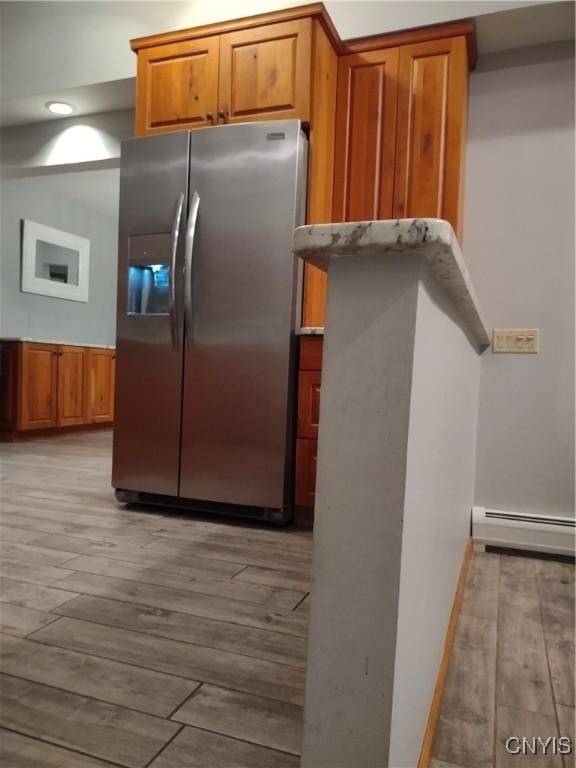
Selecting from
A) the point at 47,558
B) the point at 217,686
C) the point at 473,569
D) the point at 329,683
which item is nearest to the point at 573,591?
the point at 473,569

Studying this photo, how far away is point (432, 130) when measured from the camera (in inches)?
88.8

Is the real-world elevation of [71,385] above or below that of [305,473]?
above

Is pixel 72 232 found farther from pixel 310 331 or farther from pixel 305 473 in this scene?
pixel 305 473

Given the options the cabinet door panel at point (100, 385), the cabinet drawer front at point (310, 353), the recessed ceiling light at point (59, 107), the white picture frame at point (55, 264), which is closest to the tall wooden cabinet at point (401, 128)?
the cabinet drawer front at point (310, 353)

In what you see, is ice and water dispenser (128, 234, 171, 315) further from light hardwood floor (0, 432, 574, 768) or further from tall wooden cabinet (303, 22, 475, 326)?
light hardwood floor (0, 432, 574, 768)

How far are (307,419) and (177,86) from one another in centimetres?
161

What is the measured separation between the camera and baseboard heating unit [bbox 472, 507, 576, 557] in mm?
2018

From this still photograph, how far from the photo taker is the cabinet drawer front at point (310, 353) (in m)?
2.18

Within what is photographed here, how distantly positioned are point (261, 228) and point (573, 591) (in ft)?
5.56

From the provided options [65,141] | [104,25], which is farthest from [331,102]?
[65,141]

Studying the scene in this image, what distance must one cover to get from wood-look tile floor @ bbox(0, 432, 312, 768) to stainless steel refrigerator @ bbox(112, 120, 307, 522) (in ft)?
0.79

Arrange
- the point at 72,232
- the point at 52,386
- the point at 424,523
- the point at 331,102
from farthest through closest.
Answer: the point at 72,232
the point at 52,386
the point at 331,102
the point at 424,523

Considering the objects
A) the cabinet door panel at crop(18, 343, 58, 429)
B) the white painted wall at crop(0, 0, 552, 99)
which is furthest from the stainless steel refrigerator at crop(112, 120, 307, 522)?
the cabinet door panel at crop(18, 343, 58, 429)

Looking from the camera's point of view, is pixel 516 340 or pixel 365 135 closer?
pixel 516 340
